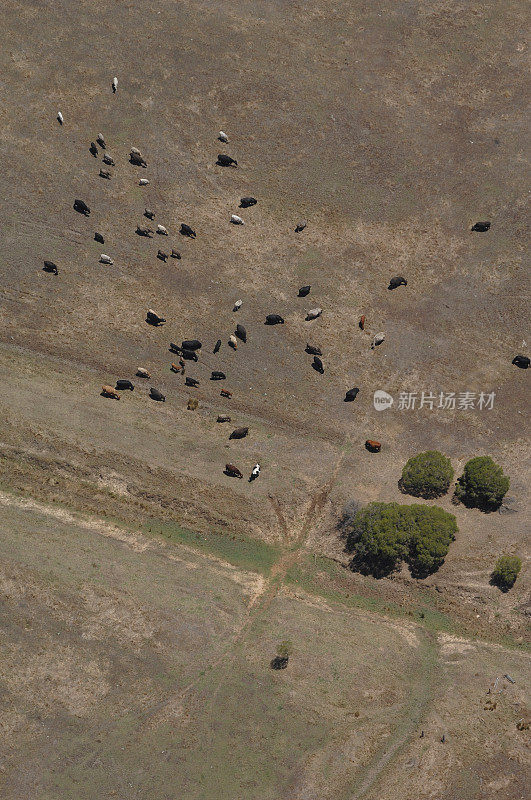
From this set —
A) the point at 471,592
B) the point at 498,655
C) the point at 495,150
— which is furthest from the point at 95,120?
the point at 498,655

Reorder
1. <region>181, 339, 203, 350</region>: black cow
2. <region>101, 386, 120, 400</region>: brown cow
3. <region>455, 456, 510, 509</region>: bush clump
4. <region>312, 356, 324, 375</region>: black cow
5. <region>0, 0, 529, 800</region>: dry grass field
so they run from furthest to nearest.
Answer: <region>312, 356, 324, 375</region>: black cow
<region>181, 339, 203, 350</region>: black cow
<region>101, 386, 120, 400</region>: brown cow
<region>455, 456, 510, 509</region>: bush clump
<region>0, 0, 529, 800</region>: dry grass field

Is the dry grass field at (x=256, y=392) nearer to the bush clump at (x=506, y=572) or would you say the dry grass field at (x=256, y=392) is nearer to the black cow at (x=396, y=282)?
the black cow at (x=396, y=282)

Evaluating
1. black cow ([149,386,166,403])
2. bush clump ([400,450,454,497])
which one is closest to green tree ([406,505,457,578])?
bush clump ([400,450,454,497])

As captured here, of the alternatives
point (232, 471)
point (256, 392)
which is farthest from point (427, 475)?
point (256, 392)

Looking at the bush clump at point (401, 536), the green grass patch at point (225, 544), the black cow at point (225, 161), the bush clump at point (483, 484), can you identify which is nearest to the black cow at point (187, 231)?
the black cow at point (225, 161)

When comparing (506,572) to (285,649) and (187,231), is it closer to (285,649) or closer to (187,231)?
(285,649)

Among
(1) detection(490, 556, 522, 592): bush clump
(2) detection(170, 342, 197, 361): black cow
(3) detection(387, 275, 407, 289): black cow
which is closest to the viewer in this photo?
(1) detection(490, 556, 522, 592): bush clump

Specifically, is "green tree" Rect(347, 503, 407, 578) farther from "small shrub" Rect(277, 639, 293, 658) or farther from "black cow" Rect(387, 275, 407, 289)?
"black cow" Rect(387, 275, 407, 289)

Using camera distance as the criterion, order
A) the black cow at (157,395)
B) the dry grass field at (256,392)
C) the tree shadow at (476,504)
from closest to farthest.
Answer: the dry grass field at (256,392) < the tree shadow at (476,504) < the black cow at (157,395)
